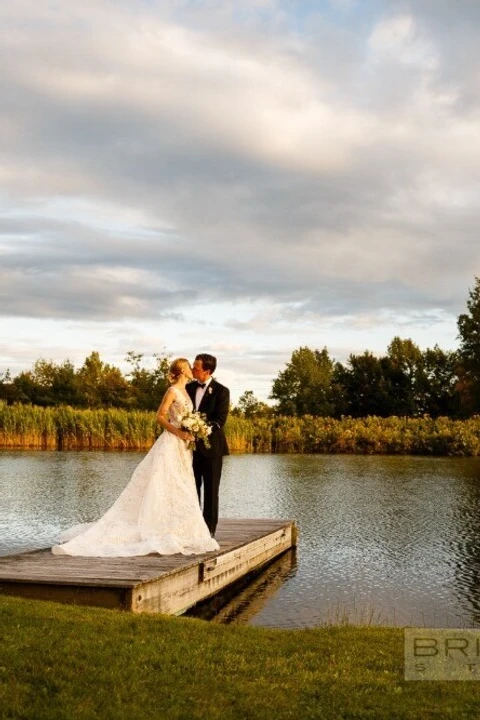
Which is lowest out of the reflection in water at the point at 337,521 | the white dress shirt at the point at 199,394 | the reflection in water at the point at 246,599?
the reflection in water at the point at 246,599

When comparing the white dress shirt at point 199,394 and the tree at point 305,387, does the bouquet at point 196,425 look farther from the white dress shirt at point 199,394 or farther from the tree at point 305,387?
the tree at point 305,387

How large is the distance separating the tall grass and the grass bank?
31732mm

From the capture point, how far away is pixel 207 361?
36.0 feet

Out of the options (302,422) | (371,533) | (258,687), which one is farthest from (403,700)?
(302,422)

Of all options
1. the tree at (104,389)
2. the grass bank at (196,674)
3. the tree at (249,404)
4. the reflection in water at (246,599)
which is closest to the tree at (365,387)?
the tree at (249,404)

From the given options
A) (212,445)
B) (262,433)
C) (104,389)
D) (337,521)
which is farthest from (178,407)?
(104,389)

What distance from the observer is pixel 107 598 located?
27.1ft

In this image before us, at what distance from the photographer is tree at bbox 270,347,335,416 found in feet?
221

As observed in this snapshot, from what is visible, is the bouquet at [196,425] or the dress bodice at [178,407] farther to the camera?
the dress bodice at [178,407]

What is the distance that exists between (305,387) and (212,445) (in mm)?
60074

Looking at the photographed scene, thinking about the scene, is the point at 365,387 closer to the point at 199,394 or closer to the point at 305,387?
the point at 305,387

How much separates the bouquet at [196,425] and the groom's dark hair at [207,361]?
2.00 ft

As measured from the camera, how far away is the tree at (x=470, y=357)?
63128 mm

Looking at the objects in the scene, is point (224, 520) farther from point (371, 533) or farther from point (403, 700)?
point (403, 700)
